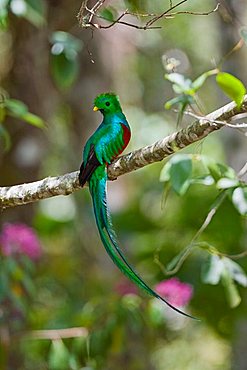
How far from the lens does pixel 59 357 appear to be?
2.80 meters

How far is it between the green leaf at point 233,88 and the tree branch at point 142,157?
0.05 feet

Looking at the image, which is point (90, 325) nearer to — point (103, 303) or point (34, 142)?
point (103, 303)

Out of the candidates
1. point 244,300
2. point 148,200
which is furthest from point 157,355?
point 244,300

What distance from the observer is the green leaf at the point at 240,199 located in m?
2.08

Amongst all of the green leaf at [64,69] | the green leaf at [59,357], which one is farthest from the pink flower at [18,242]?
the green leaf at [64,69]

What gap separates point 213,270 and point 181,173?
334 millimetres

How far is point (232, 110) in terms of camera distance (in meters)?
1.69

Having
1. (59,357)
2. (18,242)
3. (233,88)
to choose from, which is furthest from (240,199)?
(18,242)

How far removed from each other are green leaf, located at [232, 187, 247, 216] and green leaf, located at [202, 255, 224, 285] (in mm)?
284

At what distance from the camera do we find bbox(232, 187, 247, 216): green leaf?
6.82 ft

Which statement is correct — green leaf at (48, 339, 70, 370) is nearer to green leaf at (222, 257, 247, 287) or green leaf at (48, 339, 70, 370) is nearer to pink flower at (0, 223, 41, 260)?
pink flower at (0, 223, 41, 260)

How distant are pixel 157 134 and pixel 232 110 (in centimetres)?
407

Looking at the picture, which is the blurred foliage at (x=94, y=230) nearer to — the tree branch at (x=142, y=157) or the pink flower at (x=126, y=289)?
the pink flower at (x=126, y=289)

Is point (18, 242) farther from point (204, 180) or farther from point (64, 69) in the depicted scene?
point (204, 180)
